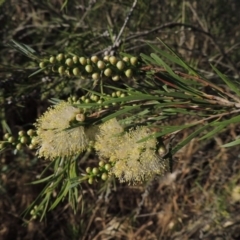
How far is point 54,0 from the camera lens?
8.27 feet

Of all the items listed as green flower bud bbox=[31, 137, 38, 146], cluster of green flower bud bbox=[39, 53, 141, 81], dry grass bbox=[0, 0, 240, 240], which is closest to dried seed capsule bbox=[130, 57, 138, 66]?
cluster of green flower bud bbox=[39, 53, 141, 81]

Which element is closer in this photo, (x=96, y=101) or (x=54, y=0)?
(x=96, y=101)

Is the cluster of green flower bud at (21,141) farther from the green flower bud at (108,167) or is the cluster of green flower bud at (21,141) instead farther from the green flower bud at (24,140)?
the green flower bud at (108,167)

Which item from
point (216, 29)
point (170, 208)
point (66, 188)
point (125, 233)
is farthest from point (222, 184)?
point (66, 188)

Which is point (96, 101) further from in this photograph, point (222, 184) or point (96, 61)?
point (222, 184)

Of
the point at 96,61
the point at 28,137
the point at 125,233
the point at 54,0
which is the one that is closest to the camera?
the point at 96,61

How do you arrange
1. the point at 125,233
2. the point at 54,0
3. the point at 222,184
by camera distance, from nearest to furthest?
the point at 222,184 → the point at 125,233 → the point at 54,0

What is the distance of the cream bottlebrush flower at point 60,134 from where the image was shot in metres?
0.74

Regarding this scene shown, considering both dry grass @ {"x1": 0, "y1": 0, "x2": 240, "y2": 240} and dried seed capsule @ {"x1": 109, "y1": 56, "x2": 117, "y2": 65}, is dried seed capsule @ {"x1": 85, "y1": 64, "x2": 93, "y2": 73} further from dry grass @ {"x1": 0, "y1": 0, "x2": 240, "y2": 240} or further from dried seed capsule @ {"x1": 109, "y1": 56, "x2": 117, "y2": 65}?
dry grass @ {"x1": 0, "y1": 0, "x2": 240, "y2": 240}

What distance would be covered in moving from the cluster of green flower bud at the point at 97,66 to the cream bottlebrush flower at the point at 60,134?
0.06m

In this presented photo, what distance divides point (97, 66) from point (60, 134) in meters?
0.13

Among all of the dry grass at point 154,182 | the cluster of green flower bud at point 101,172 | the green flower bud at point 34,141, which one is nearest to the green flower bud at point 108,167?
the cluster of green flower bud at point 101,172

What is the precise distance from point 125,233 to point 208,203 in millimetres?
442

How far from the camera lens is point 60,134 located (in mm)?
750
